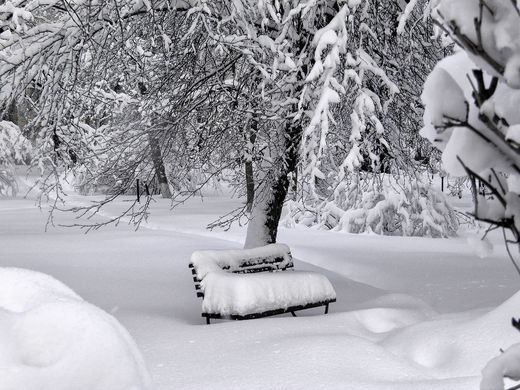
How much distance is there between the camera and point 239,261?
7.23m

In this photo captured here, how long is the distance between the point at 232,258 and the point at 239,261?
0.11 m

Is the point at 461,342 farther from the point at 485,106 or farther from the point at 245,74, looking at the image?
the point at 245,74

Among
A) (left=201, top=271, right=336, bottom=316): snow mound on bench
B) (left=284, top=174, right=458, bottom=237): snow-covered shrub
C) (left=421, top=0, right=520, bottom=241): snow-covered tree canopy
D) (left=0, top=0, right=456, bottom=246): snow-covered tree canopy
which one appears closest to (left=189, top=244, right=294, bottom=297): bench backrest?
(left=201, top=271, right=336, bottom=316): snow mound on bench

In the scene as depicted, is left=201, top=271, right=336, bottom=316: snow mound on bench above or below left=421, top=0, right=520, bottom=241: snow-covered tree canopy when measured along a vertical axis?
below

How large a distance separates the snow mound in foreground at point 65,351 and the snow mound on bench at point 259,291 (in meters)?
3.98

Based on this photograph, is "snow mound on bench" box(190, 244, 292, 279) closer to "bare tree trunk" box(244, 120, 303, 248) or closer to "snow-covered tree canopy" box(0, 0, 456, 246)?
"snow-covered tree canopy" box(0, 0, 456, 246)

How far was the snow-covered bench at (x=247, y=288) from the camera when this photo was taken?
6129 millimetres

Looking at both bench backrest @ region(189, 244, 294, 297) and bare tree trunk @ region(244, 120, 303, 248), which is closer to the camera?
bench backrest @ region(189, 244, 294, 297)

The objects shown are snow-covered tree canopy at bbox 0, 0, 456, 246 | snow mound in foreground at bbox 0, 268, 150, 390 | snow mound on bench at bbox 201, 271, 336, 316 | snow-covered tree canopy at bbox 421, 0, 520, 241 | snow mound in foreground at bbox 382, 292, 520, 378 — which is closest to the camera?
snow-covered tree canopy at bbox 421, 0, 520, 241

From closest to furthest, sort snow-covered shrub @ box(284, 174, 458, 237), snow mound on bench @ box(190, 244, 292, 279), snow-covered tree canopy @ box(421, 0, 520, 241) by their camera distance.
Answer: snow-covered tree canopy @ box(421, 0, 520, 241), snow mound on bench @ box(190, 244, 292, 279), snow-covered shrub @ box(284, 174, 458, 237)

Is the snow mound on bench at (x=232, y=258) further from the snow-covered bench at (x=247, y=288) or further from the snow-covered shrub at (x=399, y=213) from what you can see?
the snow-covered shrub at (x=399, y=213)

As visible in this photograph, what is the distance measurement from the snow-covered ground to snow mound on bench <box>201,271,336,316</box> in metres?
0.16

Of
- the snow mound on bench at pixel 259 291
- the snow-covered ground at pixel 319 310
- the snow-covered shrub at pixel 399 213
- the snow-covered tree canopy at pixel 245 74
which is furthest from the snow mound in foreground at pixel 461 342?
the snow-covered shrub at pixel 399 213

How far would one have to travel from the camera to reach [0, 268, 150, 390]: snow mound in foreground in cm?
178
